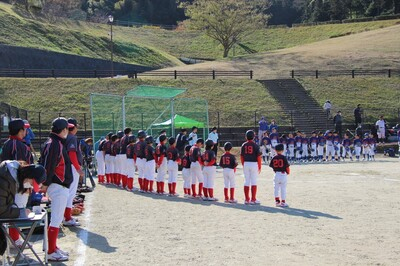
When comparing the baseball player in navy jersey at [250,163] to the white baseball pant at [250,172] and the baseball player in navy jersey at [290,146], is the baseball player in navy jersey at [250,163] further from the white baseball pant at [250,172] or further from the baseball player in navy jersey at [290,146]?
the baseball player in navy jersey at [290,146]

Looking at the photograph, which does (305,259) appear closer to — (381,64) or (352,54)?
(381,64)

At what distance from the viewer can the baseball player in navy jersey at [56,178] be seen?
27.9ft

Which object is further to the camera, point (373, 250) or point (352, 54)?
point (352, 54)

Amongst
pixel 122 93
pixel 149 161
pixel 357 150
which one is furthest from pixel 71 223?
pixel 122 93

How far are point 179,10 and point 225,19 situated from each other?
31.6m

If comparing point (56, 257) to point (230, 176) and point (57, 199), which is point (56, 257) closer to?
point (57, 199)

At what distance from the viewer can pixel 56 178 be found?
8.59 metres

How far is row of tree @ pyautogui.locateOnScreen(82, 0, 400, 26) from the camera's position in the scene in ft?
293

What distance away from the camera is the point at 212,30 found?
6956 cm

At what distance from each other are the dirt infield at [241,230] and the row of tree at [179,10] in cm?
7732

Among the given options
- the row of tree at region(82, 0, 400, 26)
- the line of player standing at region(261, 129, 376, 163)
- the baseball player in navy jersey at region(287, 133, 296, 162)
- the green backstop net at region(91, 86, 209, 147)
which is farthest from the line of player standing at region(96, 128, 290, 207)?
Answer: the row of tree at region(82, 0, 400, 26)

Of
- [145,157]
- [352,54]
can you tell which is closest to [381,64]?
[352,54]

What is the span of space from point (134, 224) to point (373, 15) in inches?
3303

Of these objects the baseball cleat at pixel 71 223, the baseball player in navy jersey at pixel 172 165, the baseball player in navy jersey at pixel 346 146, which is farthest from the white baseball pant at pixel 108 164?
the baseball player in navy jersey at pixel 346 146
